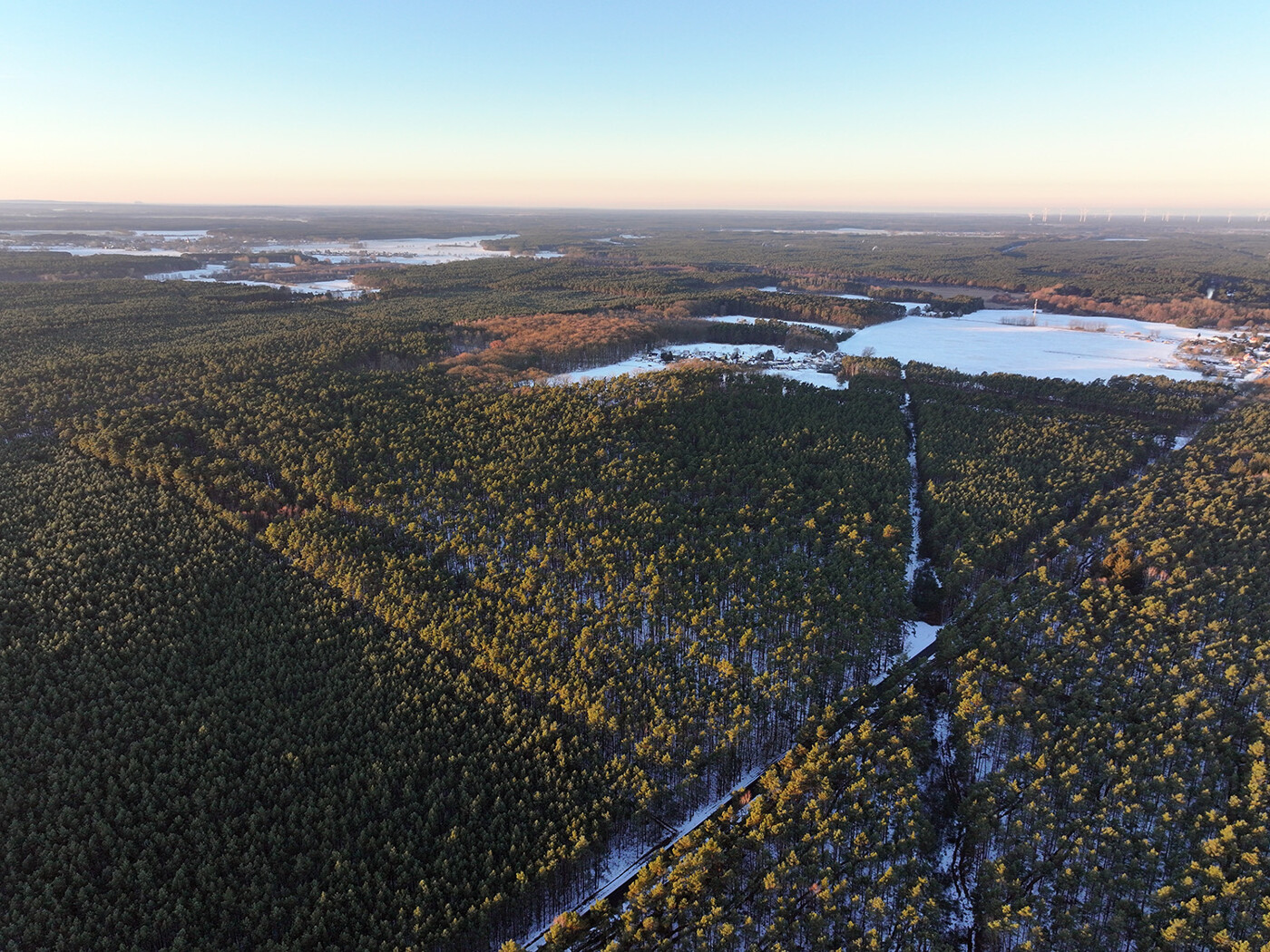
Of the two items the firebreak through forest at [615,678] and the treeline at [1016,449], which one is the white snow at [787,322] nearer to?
the treeline at [1016,449]

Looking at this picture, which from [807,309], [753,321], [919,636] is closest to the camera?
[919,636]

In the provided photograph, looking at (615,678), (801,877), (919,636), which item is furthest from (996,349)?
(801,877)

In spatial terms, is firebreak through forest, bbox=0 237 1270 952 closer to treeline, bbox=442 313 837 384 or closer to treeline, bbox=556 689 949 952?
treeline, bbox=556 689 949 952

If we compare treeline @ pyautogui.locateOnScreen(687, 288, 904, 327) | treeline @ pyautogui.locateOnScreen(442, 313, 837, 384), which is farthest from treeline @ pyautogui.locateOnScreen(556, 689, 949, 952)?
treeline @ pyautogui.locateOnScreen(687, 288, 904, 327)

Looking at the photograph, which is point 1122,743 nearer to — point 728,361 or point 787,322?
point 728,361

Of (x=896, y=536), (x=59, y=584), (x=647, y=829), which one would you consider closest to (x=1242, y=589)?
(x=896, y=536)

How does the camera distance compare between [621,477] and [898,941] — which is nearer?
[898,941]

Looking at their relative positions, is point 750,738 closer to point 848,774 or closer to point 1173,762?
point 848,774
